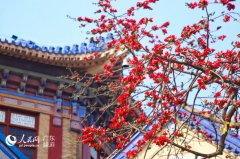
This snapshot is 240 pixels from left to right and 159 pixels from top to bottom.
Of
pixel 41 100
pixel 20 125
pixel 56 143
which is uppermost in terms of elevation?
pixel 41 100

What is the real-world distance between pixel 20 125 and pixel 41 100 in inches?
34.6

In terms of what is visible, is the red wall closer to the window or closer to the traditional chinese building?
the traditional chinese building

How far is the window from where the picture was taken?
1332 cm

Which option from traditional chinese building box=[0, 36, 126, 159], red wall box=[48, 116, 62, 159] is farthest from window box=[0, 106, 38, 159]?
red wall box=[48, 116, 62, 159]

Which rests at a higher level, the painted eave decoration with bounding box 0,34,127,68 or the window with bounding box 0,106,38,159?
the painted eave decoration with bounding box 0,34,127,68

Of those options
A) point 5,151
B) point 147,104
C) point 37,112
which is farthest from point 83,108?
point 147,104

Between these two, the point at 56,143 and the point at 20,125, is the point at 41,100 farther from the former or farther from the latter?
the point at 56,143

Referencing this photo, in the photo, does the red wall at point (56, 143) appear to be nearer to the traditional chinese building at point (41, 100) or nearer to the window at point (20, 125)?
the traditional chinese building at point (41, 100)

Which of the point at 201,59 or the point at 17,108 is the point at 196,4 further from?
the point at 17,108

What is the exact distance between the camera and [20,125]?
534 inches

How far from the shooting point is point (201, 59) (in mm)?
7945

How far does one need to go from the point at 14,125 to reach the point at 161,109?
257 inches

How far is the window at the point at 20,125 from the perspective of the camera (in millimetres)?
13320

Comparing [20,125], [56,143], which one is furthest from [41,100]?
[56,143]
